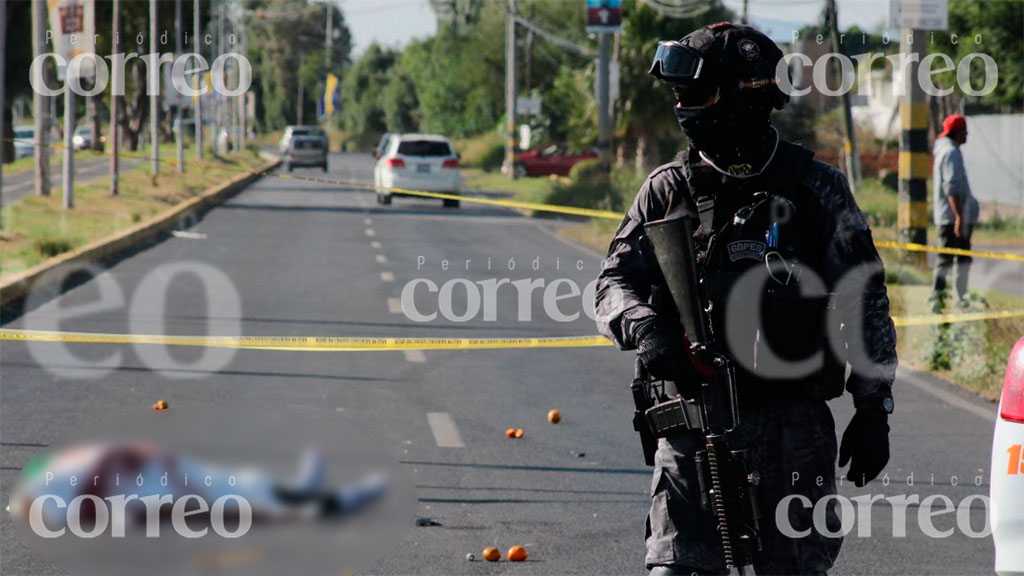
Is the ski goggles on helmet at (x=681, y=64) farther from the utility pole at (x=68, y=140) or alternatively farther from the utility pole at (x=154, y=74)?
the utility pole at (x=154, y=74)

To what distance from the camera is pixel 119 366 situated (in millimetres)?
11094

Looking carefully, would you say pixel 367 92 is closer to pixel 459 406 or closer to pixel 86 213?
pixel 86 213

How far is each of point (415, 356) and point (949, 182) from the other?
15.9ft

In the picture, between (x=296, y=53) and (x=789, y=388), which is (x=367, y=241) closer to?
(x=789, y=388)

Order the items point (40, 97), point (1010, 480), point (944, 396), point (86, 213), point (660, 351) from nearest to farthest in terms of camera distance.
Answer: point (660, 351) → point (1010, 480) → point (944, 396) → point (40, 97) → point (86, 213)

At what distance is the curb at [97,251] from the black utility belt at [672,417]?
10.8 m

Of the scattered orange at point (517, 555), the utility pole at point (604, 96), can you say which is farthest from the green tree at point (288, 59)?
the scattered orange at point (517, 555)

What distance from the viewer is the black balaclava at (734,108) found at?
12.5 ft

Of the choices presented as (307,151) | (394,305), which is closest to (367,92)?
(307,151)

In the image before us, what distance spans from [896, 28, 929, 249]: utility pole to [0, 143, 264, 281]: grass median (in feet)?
20.5

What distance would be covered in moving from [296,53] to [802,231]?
154 m

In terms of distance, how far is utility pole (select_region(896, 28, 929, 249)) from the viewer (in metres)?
14.3

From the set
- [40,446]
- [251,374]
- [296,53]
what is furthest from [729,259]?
[296,53]

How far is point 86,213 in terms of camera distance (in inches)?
1052
